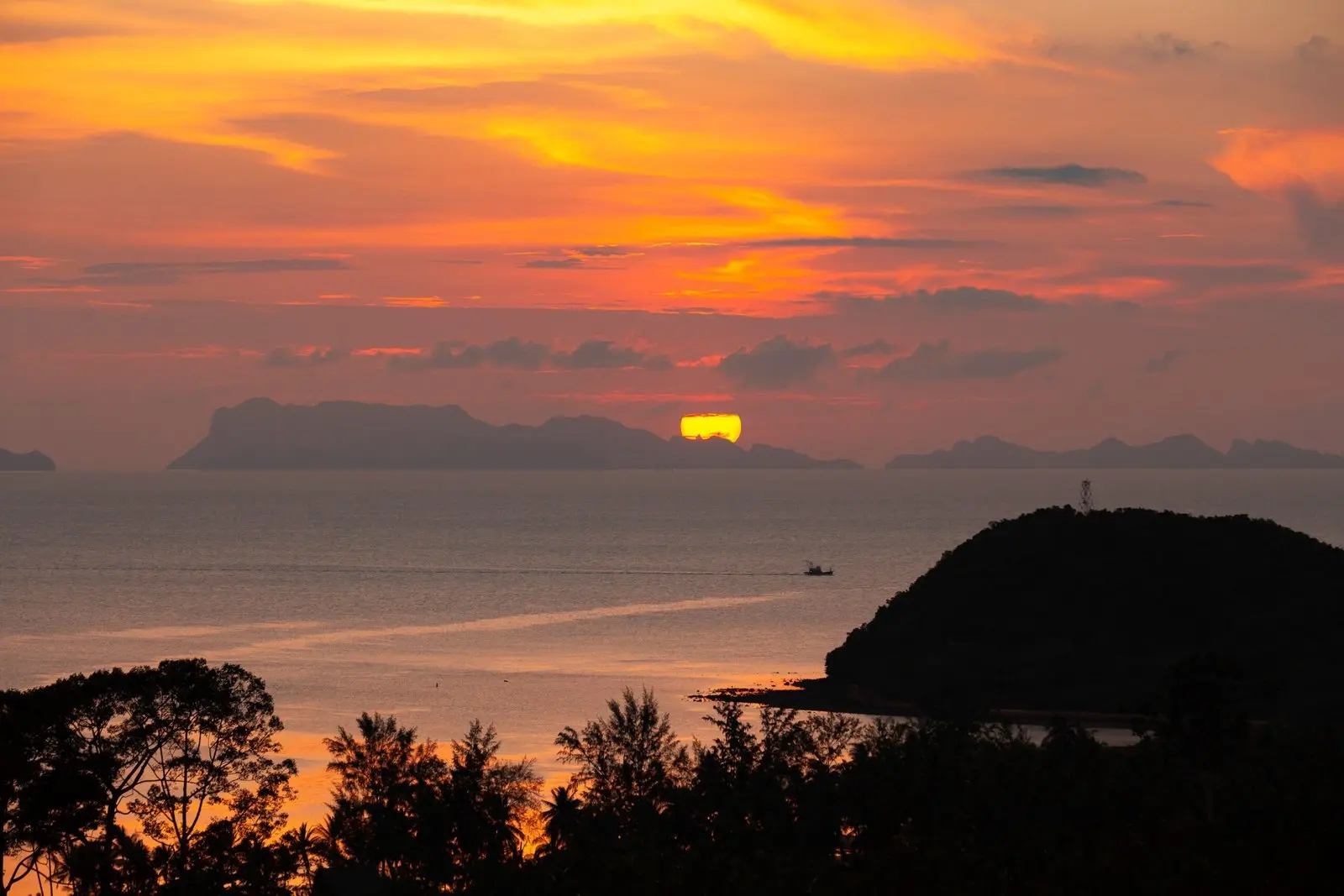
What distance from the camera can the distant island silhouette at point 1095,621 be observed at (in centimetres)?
12144

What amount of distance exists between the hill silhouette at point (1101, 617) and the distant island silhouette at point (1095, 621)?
0.17 m

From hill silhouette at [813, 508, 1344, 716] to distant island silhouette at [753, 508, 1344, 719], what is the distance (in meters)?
0.17

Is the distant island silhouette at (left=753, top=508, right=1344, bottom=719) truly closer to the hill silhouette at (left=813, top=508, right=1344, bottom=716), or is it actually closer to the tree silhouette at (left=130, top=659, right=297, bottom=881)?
the hill silhouette at (left=813, top=508, right=1344, bottom=716)

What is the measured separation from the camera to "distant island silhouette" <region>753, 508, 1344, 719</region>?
398ft

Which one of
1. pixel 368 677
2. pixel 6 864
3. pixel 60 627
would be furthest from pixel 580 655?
pixel 6 864

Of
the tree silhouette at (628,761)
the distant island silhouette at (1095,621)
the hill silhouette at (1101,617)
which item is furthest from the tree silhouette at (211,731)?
the hill silhouette at (1101,617)

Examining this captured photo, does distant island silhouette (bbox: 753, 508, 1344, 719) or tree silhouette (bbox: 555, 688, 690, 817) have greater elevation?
distant island silhouette (bbox: 753, 508, 1344, 719)

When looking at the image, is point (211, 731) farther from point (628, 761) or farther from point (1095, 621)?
point (1095, 621)

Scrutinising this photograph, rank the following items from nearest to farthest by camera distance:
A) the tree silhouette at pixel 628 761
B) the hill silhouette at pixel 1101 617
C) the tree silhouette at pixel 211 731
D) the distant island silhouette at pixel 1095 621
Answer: the tree silhouette at pixel 211 731 < the tree silhouette at pixel 628 761 < the distant island silhouette at pixel 1095 621 < the hill silhouette at pixel 1101 617

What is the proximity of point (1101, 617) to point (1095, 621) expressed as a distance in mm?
837

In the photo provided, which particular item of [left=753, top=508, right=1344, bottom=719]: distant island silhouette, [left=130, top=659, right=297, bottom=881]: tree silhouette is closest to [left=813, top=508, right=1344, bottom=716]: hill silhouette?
[left=753, top=508, right=1344, bottom=719]: distant island silhouette

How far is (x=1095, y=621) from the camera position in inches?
5340

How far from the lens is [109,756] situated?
2233 inches

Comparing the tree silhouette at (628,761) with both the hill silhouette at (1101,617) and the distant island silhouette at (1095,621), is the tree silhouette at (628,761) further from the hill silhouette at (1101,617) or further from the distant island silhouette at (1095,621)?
the hill silhouette at (1101,617)
